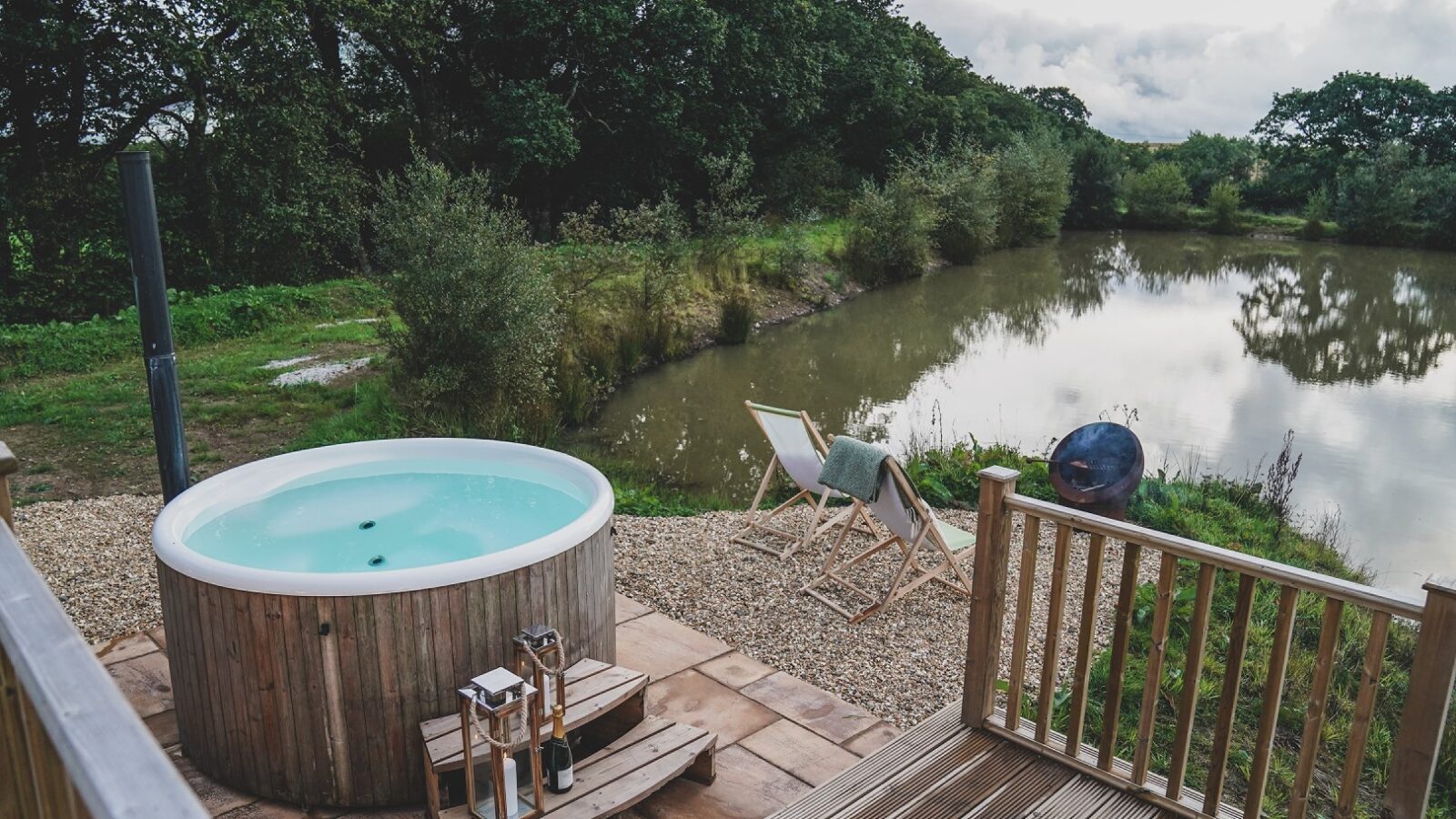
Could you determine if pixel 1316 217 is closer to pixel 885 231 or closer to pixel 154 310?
pixel 885 231

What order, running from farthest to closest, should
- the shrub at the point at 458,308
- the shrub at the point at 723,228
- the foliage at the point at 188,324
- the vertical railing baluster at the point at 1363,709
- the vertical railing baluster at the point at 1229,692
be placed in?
the shrub at the point at 723,228, the foliage at the point at 188,324, the shrub at the point at 458,308, the vertical railing baluster at the point at 1229,692, the vertical railing baluster at the point at 1363,709

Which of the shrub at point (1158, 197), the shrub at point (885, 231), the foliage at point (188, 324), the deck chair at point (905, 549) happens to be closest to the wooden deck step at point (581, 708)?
the deck chair at point (905, 549)

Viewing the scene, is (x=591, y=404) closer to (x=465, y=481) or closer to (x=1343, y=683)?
(x=465, y=481)

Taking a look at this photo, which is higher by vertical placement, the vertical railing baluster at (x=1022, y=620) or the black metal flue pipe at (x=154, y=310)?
the black metal flue pipe at (x=154, y=310)

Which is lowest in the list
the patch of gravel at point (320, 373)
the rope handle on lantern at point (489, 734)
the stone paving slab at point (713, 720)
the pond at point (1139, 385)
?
the pond at point (1139, 385)

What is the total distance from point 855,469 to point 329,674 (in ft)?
8.52

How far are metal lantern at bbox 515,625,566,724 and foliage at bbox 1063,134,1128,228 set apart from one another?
30956 mm

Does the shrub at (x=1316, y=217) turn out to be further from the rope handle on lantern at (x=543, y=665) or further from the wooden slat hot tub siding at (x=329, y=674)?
the rope handle on lantern at (x=543, y=665)

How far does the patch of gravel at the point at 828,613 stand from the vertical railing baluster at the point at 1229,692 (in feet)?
3.81

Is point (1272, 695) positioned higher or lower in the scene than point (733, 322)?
higher

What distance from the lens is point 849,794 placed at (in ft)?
9.50

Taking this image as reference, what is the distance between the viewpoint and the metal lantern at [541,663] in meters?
2.79

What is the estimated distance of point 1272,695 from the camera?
252cm

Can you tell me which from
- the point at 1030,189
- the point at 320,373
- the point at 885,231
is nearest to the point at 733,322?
the point at 320,373
